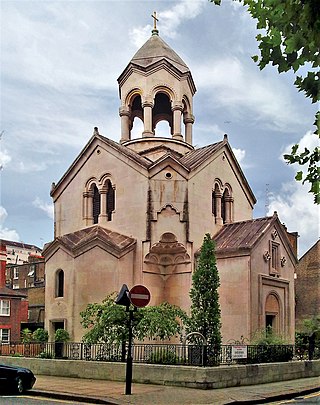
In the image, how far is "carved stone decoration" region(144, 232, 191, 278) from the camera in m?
32.6

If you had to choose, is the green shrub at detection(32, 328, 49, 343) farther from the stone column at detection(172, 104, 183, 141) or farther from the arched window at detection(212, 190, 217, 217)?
the stone column at detection(172, 104, 183, 141)

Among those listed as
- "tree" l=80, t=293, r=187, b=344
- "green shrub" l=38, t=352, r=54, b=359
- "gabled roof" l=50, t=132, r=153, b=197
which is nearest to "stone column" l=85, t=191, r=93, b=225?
"gabled roof" l=50, t=132, r=153, b=197

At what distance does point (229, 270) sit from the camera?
31422 millimetres

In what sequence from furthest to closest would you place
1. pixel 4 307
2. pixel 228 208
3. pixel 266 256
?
pixel 4 307 < pixel 228 208 < pixel 266 256

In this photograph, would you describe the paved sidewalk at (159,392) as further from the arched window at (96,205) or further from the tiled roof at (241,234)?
the arched window at (96,205)

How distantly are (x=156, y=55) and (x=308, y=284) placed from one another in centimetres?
2550

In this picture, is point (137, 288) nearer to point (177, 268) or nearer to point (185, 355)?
point (185, 355)

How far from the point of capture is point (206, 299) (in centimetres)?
2373

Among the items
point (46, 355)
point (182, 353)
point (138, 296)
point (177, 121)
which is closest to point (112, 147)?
point (177, 121)

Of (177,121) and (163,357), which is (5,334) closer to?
(177,121)

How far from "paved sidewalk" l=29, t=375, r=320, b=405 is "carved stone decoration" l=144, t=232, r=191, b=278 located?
12.8 meters

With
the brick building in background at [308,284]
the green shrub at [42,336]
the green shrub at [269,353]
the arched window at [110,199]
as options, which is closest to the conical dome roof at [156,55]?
the arched window at [110,199]

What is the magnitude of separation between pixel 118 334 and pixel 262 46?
59.2 feet

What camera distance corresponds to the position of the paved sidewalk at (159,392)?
15633 mm
